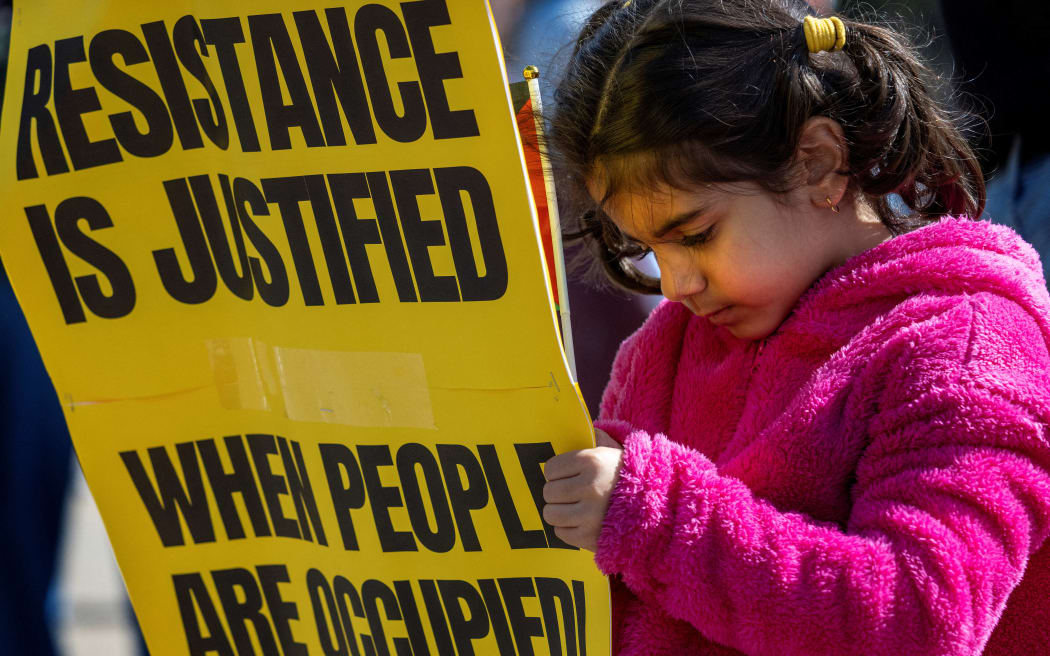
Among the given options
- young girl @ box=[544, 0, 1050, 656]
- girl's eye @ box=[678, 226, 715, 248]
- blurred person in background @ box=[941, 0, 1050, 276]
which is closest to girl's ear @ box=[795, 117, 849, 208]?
young girl @ box=[544, 0, 1050, 656]

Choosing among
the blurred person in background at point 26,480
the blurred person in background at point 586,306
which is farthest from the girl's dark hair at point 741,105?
the blurred person in background at point 26,480

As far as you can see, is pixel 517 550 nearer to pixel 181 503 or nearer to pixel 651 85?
pixel 181 503

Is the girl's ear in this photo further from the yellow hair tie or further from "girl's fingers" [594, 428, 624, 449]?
"girl's fingers" [594, 428, 624, 449]

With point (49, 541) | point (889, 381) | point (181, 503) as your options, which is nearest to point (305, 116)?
point (181, 503)

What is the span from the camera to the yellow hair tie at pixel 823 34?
129cm

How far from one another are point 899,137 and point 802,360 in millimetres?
307

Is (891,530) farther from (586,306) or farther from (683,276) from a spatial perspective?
(586,306)

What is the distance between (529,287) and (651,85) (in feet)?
1.02

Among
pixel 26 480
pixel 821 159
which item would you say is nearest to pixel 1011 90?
pixel 821 159

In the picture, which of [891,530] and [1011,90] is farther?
[1011,90]

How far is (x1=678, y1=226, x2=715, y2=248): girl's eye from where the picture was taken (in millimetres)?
1255

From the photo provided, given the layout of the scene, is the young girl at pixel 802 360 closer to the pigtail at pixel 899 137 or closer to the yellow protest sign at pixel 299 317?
the pigtail at pixel 899 137

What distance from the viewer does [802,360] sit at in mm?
1259

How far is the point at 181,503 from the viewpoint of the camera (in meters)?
1.35
